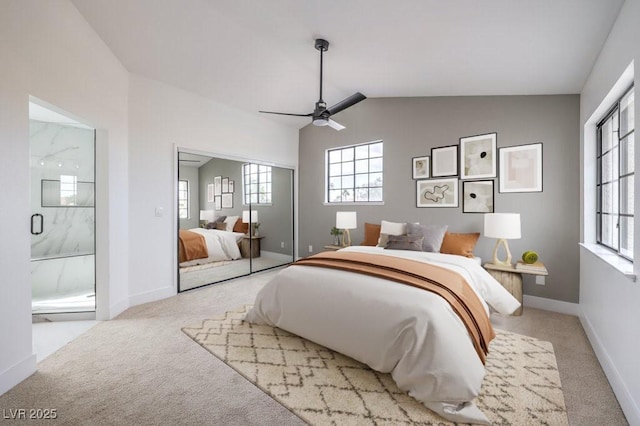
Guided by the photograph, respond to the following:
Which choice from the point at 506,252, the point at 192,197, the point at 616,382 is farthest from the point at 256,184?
the point at 616,382

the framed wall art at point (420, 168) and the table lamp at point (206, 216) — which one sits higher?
the framed wall art at point (420, 168)

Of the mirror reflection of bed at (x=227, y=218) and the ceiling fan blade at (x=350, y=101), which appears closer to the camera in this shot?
the ceiling fan blade at (x=350, y=101)

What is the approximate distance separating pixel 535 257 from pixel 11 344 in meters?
4.71

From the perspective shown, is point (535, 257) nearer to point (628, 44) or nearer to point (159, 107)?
point (628, 44)

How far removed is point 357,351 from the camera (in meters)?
2.08

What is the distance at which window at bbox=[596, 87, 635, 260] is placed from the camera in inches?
81.6

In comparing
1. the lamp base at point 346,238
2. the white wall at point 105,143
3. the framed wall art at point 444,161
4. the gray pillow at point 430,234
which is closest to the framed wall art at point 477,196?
the framed wall art at point 444,161

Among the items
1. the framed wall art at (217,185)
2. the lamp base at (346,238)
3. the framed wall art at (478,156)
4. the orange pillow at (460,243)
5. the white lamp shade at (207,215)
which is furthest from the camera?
the lamp base at (346,238)

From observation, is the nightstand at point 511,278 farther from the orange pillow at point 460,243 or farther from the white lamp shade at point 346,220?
the white lamp shade at point 346,220

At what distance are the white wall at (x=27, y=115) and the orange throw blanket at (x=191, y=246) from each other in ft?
2.88

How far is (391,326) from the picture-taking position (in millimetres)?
1923

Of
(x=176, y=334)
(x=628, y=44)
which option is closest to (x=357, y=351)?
(x=176, y=334)

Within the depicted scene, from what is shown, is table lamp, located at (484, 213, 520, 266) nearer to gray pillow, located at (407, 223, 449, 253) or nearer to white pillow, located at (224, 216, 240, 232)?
gray pillow, located at (407, 223, 449, 253)

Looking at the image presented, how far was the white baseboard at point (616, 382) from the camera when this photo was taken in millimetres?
1571
